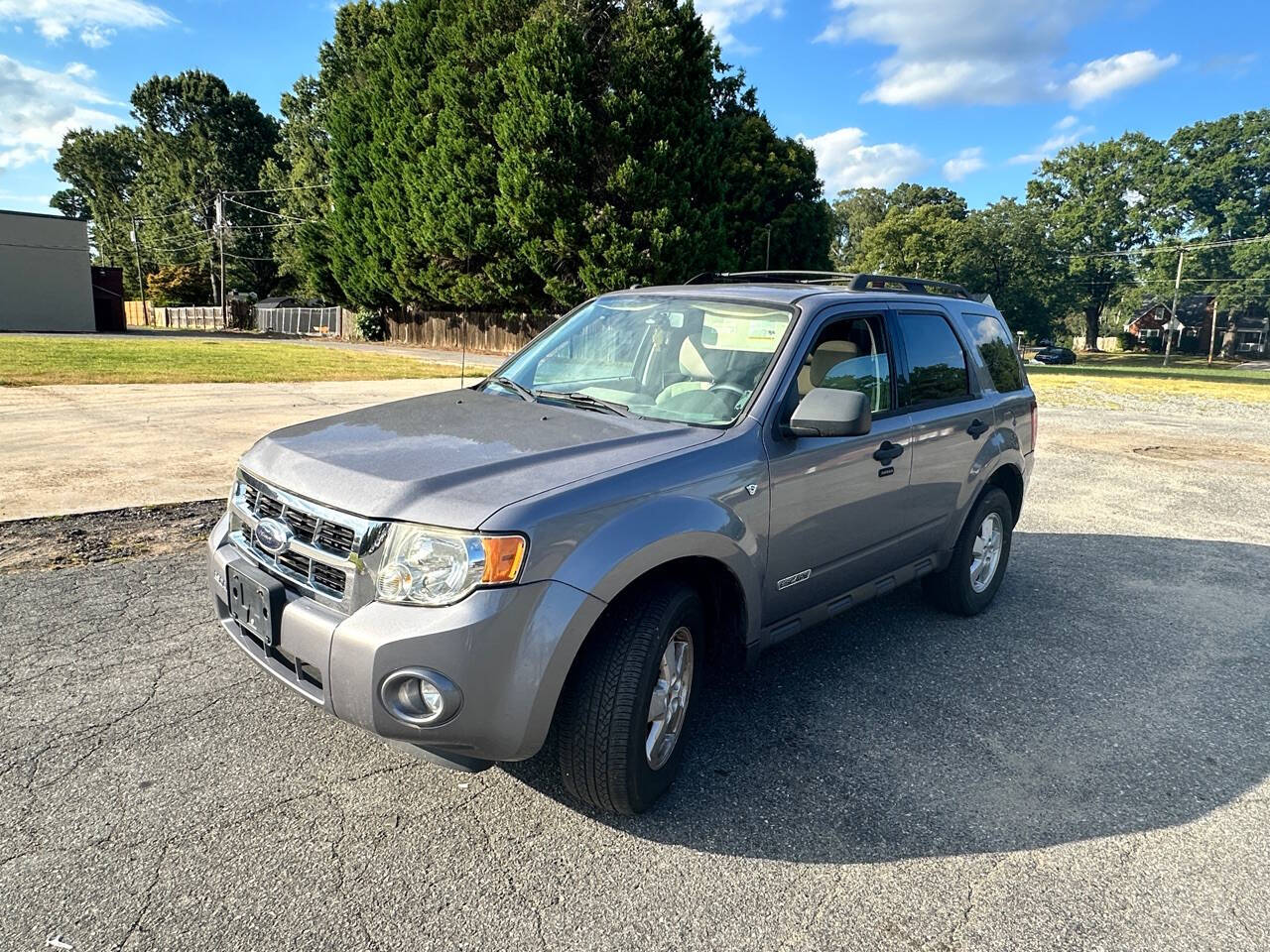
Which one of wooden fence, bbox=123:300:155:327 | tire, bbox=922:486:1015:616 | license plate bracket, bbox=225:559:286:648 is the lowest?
tire, bbox=922:486:1015:616

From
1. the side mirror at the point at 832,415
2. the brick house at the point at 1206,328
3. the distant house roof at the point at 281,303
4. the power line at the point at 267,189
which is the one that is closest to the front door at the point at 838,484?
the side mirror at the point at 832,415

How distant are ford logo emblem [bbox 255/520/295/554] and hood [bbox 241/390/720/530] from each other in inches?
5.6

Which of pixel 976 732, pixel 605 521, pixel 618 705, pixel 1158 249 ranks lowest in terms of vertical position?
pixel 976 732

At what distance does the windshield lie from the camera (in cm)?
339

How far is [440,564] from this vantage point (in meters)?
2.34

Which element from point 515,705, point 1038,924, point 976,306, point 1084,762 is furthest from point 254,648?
point 976,306

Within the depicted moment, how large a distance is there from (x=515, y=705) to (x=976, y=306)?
408cm

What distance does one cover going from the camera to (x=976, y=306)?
5074mm

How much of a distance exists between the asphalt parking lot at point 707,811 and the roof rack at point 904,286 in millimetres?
1927

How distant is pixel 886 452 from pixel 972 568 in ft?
4.92

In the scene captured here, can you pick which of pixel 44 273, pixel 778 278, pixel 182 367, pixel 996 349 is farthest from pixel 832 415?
pixel 44 273

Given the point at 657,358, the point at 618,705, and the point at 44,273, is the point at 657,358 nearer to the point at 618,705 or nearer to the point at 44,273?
the point at 618,705

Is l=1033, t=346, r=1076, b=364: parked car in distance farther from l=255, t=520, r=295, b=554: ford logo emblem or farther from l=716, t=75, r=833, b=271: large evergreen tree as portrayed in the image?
l=255, t=520, r=295, b=554: ford logo emblem

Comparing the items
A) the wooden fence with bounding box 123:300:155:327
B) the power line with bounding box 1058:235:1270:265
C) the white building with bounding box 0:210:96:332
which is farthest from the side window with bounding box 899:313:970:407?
the wooden fence with bounding box 123:300:155:327
